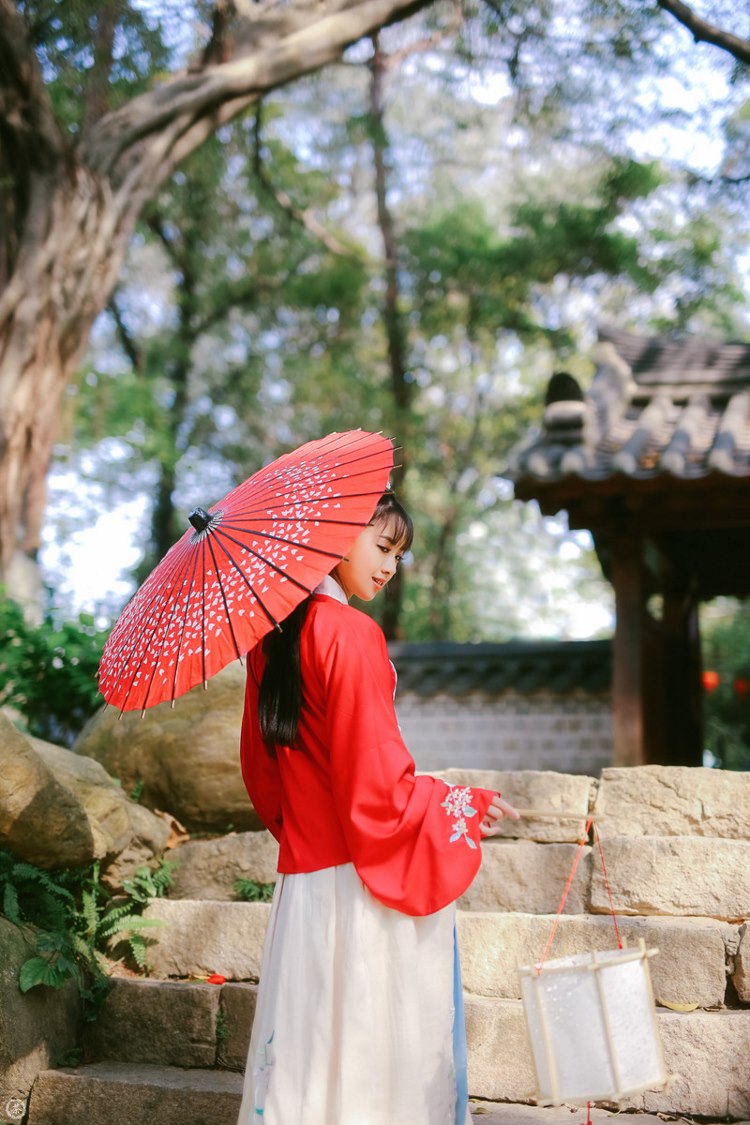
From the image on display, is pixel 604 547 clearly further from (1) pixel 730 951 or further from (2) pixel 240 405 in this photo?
(2) pixel 240 405

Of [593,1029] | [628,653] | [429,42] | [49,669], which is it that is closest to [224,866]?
[49,669]

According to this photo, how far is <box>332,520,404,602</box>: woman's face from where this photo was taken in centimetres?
268

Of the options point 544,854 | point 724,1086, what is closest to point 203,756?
point 544,854

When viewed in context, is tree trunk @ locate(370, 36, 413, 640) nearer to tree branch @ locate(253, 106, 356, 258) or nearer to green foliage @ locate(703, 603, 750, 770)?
tree branch @ locate(253, 106, 356, 258)

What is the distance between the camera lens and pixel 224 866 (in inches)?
170

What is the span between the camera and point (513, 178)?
1712 centimetres

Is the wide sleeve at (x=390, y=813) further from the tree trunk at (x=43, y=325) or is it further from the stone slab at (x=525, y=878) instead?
the tree trunk at (x=43, y=325)

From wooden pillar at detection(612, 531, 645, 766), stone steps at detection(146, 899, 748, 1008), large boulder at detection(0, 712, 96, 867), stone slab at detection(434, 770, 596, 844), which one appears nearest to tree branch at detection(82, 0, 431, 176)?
wooden pillar at detection(612, 531, 645, 766)

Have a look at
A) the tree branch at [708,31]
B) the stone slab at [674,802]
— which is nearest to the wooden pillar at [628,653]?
the stone slab at [674,802]

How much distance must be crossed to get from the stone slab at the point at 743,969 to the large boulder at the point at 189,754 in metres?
2.10

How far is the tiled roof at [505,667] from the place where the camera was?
28.3 feet

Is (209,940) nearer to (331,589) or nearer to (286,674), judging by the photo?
(286,674)

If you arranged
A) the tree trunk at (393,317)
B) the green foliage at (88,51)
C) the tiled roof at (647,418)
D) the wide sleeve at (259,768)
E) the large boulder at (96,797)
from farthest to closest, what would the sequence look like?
the tree trunk at (393,317) → the green foliage at (88,51) → the tiled roof at (647,418) → the large boulder at (96,797) → the wide sleeve at (259,768)

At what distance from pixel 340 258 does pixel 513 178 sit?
3508 millimetres
